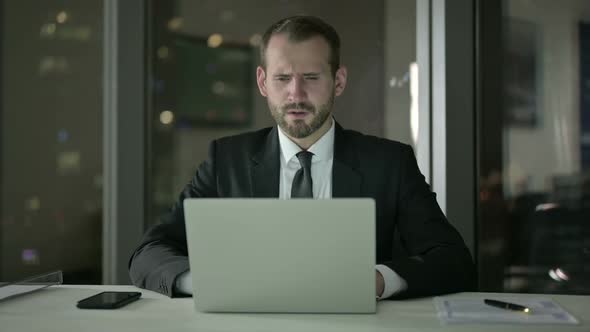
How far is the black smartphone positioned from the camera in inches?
54.2

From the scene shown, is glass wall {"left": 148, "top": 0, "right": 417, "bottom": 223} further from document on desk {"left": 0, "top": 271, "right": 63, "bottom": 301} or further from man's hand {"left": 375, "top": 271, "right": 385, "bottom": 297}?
man's hand {"left": 375, "top": 271, "right": 385, "bottom": 297}

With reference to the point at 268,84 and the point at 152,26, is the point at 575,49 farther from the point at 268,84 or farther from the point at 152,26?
the point at 152,26

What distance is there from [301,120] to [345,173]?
0.24m

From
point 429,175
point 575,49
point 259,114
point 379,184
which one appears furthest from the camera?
point 259,114

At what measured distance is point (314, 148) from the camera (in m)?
2.19

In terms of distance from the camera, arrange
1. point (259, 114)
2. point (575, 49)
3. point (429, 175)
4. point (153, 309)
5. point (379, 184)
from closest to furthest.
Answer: point (153, 309)
point (379, 184)
point (575, 49)
point (429, 175)
point (259, 114)

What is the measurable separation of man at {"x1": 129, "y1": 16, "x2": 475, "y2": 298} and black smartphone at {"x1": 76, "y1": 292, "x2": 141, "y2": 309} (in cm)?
46

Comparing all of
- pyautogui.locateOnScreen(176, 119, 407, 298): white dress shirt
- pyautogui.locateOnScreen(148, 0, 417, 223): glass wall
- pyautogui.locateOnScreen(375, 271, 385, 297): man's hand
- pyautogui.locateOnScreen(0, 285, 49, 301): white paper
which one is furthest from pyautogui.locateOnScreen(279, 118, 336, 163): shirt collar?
pyautogui.locateOnScreen(148, 0, 417, 223): glass wall

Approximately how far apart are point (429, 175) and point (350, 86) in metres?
0.60

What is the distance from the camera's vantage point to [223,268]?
1.22 m

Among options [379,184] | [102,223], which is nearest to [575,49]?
[379,184]

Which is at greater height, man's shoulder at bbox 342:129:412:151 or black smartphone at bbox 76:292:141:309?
man's shoulder at bbox 342:129:412:151

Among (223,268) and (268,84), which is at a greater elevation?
(268,84)

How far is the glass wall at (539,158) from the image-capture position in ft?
9.25
